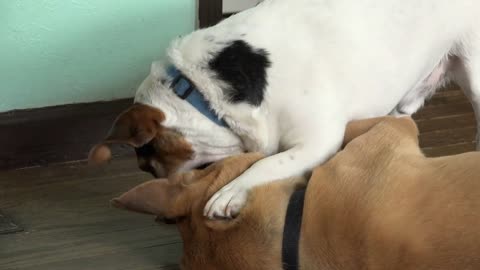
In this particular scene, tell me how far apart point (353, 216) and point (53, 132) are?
137 cm

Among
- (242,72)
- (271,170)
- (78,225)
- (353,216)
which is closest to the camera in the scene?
(353,216)

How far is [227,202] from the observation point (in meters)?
1.44

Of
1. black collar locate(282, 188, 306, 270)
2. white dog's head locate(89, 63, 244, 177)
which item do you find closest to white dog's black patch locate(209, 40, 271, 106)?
white dog's head locate(89, 63, 244, 177)

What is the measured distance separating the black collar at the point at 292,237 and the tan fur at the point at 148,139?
48cm

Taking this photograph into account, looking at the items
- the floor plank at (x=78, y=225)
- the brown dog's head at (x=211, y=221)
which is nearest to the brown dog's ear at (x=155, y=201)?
the brown dog's head at (x=211, y=221)

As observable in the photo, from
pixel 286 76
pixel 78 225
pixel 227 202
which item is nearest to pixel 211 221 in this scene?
pixel 227 202

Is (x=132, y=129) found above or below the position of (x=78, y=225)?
above

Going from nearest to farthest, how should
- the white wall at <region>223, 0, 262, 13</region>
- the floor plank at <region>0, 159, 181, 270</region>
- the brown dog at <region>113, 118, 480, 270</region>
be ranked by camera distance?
the brown dog at <region>113, 118, 480, 270</region>, the floor plank at <region>0, 159, 181, 270</region>, the white wall at <region>223, 0, 262, 13</region>

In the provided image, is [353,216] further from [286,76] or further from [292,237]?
[286,76]

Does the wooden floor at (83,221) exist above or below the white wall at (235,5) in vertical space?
below

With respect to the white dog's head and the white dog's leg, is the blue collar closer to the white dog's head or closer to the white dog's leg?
the white dog's head

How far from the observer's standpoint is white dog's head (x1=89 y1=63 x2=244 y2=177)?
1711 millimetres

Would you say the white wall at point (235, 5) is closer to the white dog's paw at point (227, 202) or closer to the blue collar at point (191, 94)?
the blue collar at point (191, 94)

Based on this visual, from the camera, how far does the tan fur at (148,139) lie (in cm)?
169
